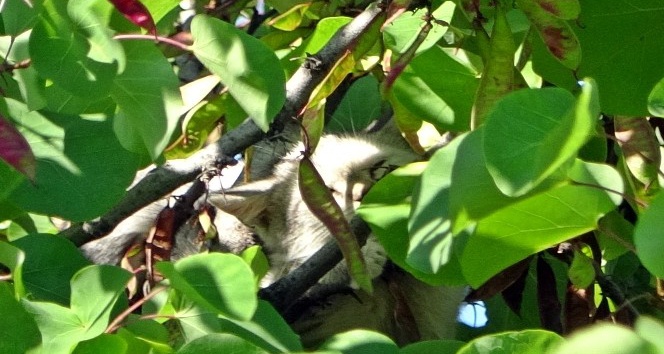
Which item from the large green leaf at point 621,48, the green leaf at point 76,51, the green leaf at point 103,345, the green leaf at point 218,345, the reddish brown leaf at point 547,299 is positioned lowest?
the reddish brown leaf at point 547,299

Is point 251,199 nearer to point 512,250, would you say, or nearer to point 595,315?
point 595,315

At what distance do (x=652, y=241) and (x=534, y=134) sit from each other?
0.15 m

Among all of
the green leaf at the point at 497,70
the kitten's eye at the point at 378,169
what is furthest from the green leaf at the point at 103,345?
the kitten's eye at the point at 378,169

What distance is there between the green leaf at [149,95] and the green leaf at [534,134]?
0.40 metres

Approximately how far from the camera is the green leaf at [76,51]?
46.6 inches

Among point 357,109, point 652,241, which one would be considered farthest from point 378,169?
point 652,241

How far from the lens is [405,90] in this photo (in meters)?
1.56

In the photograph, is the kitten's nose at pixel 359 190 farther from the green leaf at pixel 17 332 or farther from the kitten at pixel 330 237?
the green leaf at pixel 17 332

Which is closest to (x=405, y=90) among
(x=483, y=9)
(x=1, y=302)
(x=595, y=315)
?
(x=483, y=9)

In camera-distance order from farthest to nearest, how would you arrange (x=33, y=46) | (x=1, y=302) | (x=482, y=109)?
(x=482, y=109) < (x=33, y=46) < (x=1, y=302)

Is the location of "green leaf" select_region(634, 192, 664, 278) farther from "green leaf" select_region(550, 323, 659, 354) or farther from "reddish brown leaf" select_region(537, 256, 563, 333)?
"reddish brown leaf" select_region(537, 256, 563, 333)

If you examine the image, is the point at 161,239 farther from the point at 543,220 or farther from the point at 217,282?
the point at 543,220

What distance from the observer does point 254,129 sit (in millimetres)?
1526

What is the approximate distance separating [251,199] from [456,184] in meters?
1.39
